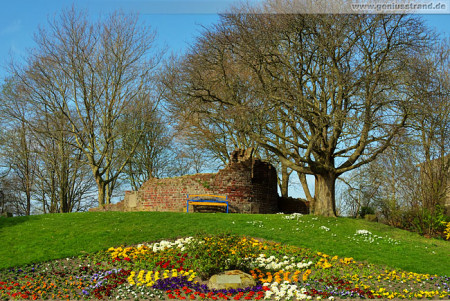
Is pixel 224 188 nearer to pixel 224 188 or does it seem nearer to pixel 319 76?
pixel 224 188

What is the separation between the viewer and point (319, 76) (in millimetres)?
18172

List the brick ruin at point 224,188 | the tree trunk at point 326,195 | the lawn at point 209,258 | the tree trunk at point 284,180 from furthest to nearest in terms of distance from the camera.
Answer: the tree trunk at point 284,180 < the brick ruin at point 224,188 < the tree trunk at point 326,195 < the lawn at point 209,258

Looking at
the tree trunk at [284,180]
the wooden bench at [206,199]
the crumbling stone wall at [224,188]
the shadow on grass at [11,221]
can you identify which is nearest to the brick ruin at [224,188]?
the crumbling stone wall at [224,188]

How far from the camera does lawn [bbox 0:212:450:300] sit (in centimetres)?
A: 978

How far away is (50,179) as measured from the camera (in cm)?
2967

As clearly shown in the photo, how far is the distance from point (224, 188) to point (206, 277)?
10904 millimetres

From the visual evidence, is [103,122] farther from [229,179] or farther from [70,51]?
[229,179]

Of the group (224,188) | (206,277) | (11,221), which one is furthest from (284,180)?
(206,277)

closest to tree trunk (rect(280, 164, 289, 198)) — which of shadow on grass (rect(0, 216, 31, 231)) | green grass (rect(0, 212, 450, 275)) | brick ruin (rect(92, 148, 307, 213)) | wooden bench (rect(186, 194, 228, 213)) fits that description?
brick ruin (rect(92, 148, 307, 213))

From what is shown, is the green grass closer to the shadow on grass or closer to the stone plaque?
the shadow on grass

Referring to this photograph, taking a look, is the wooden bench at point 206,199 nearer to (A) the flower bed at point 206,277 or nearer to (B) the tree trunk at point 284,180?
(B) the tree trunk at point 284,180

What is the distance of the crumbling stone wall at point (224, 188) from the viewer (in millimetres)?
20891

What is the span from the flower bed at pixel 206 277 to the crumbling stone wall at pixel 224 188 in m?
8.67

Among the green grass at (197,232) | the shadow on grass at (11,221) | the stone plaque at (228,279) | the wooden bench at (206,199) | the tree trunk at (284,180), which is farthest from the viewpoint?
the tree trunk at (284,180)
